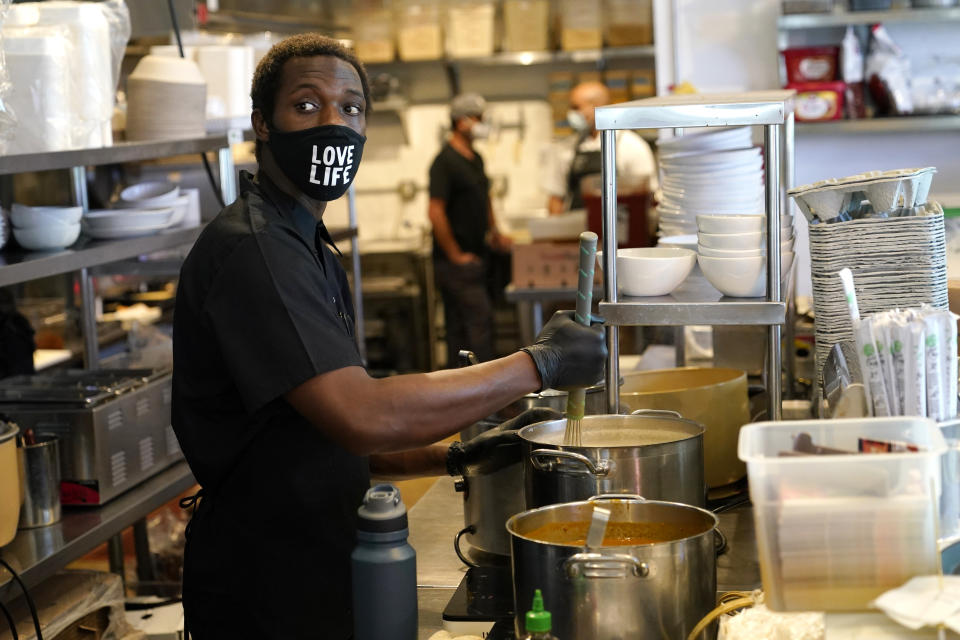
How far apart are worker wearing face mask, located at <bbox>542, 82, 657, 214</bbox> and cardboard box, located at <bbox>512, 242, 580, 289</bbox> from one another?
43.5 inches

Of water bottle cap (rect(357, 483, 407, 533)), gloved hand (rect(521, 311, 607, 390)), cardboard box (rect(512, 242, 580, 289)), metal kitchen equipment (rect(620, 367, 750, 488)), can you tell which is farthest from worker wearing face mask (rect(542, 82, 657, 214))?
water bottle cap (rect(357, 483, 407, 533))

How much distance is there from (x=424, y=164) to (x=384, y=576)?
25.3 feet

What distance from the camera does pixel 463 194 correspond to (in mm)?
7484

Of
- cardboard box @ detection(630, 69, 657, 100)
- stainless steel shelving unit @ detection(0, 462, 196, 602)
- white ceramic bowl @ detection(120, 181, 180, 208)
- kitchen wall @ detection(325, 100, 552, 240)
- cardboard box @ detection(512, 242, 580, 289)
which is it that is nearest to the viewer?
stainless steel shelving unit @ detection(0, 462, 196, 602)

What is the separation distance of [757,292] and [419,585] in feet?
2.69

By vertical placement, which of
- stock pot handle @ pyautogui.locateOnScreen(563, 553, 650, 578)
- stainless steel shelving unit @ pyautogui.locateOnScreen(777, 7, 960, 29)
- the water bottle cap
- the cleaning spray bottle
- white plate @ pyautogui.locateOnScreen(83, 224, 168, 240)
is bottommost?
the cleaning spray bottle

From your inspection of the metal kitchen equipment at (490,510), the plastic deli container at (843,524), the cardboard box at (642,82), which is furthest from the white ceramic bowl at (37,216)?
the cardboard box at (642,82)

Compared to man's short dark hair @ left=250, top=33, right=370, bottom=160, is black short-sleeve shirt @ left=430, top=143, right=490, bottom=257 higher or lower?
lower

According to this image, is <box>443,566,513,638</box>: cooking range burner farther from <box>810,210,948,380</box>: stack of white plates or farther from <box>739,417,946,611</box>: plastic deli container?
<box>810,210,948,380</box>: stack of white plates

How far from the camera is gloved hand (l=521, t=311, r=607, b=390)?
1.95m

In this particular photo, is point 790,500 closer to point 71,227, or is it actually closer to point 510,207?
point 71,227

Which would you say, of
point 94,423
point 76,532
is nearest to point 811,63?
point 94,423

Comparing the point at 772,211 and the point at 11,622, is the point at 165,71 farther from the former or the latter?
the point at 772,211

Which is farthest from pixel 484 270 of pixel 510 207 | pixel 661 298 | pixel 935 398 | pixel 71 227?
pixel 935 398
